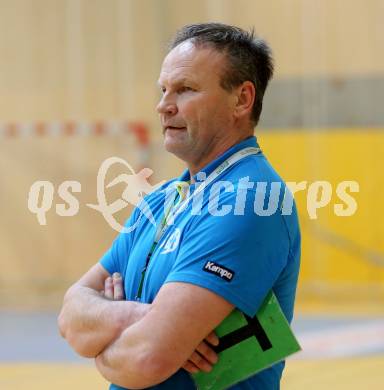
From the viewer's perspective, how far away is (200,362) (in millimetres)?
2115

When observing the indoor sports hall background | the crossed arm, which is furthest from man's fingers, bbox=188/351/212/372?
the indoor sports hall background

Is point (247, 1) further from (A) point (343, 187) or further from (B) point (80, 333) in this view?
(B) point (80, 333)

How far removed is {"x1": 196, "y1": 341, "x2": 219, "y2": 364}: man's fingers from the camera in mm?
2096

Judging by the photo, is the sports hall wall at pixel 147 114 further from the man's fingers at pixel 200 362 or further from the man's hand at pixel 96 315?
the man's fingers at pixel 200 362

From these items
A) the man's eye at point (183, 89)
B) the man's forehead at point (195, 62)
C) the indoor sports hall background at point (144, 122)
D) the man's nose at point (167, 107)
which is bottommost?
the indoor sports hall background at point (144, 122)

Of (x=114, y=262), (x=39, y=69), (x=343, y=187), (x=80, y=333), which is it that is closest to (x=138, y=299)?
(x=80, y=333)

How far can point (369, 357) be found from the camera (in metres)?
5.66

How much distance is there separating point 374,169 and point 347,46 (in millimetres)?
1357

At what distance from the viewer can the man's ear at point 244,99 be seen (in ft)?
7.86

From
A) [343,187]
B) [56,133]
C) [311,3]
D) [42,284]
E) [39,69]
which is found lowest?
[42,284]

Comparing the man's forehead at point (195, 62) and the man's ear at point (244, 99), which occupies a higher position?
the man's forehead at point (195, 62)

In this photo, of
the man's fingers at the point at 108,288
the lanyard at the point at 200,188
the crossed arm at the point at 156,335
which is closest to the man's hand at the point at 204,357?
the crossed arm at the point at 156,335

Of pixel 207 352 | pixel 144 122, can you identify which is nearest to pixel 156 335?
pixel 207 352

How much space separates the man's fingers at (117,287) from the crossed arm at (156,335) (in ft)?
0.49
